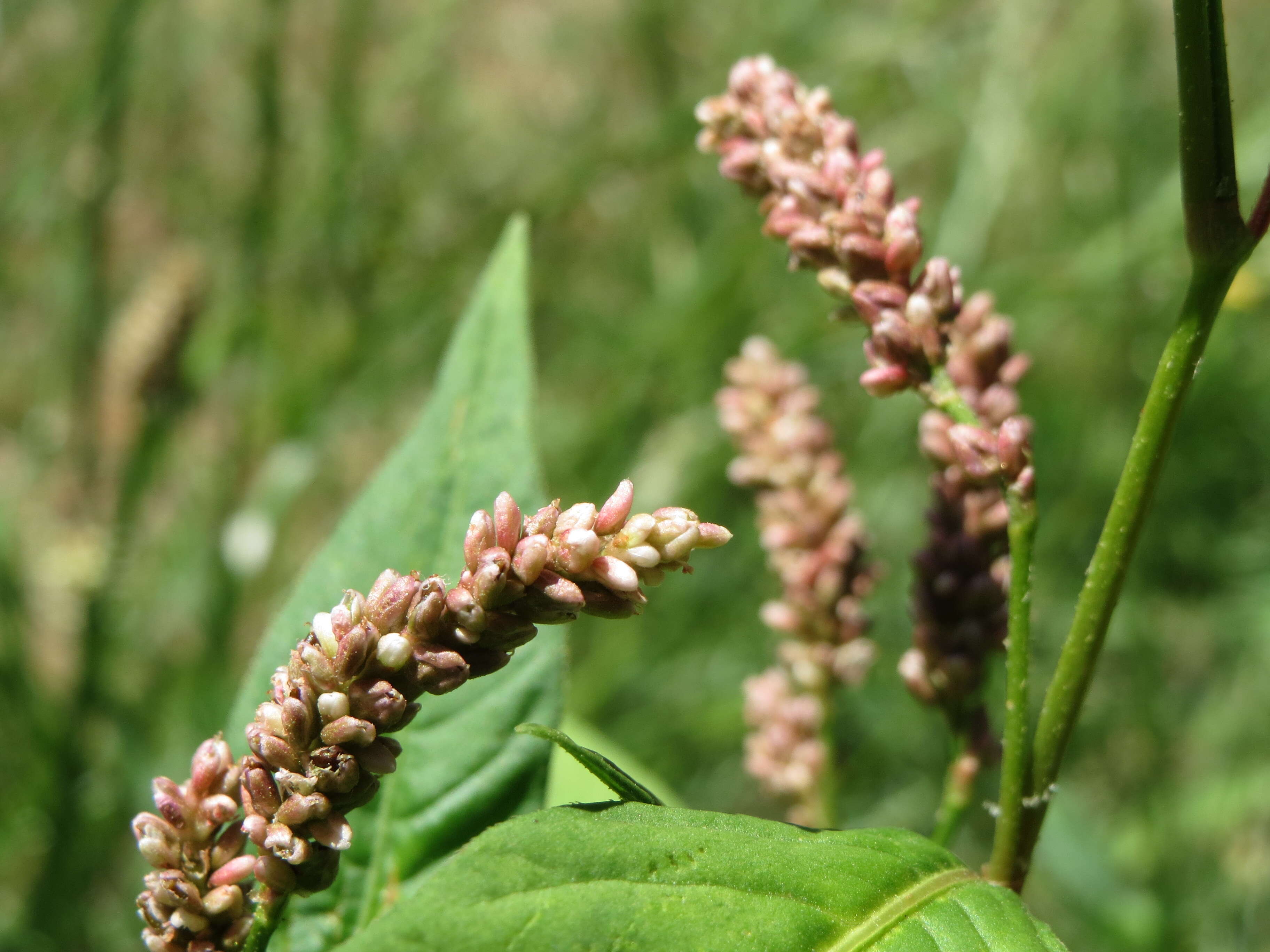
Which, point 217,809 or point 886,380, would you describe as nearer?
point 217,809

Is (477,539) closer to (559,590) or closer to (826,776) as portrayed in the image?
(559,590)

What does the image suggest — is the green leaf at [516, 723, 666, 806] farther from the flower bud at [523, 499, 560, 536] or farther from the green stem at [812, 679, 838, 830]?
the green stem at [812, 679, 838, 830]

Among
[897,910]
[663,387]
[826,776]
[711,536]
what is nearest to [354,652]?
[711,536]

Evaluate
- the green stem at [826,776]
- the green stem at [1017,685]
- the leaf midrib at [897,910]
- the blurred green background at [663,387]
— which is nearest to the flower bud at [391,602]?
the leaf midrib at [897,910]

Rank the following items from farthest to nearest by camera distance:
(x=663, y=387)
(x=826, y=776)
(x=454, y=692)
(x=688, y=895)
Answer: (x=663, y=387) → (x=826, y=776) → (x=454, y=692) → (x=688, y=895)

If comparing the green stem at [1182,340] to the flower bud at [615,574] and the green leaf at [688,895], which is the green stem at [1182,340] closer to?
the green leaf at [688,895]

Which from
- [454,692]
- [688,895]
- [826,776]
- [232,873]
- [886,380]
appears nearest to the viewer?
[688,895]
